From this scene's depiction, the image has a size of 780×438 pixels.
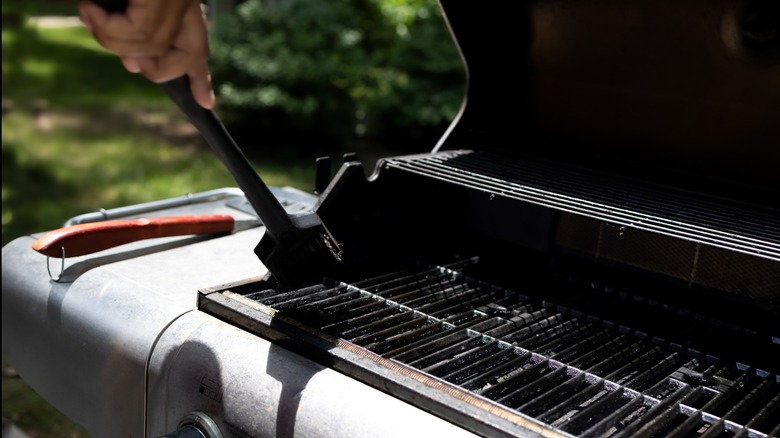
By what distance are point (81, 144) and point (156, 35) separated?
6126mm

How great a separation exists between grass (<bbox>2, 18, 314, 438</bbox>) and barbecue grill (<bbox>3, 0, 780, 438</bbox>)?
1.90 meters

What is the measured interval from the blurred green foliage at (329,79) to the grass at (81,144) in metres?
0.42

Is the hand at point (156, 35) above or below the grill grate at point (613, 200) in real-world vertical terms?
above

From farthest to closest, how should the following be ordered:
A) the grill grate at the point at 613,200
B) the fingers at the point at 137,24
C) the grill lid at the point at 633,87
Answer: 1. the grill lid at the point at 633,87
2. the grill grate at the point at 613,200
3. the fingers at the point at 137,24

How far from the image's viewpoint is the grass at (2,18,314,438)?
4.53 m

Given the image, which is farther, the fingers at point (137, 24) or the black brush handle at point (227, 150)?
the black brush handle at point (227, 150)

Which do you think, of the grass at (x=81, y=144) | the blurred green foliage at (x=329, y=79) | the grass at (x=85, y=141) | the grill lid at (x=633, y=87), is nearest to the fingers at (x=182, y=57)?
the grill lid at (x=633, y=87)

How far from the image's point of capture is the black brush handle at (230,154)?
46.3 inches

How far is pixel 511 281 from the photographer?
6.01 ft

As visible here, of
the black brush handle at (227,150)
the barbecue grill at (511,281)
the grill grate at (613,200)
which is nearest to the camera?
the black brush handle at (227,150)

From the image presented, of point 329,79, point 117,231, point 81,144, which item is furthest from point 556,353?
point 81,144

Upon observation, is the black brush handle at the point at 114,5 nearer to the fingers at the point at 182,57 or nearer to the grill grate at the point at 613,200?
the fingers at the point at 182,57

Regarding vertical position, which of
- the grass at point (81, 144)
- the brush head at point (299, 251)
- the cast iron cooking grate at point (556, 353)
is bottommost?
the grass at point (81, 144)

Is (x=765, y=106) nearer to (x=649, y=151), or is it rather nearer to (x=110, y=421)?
(x=649, y=151)
